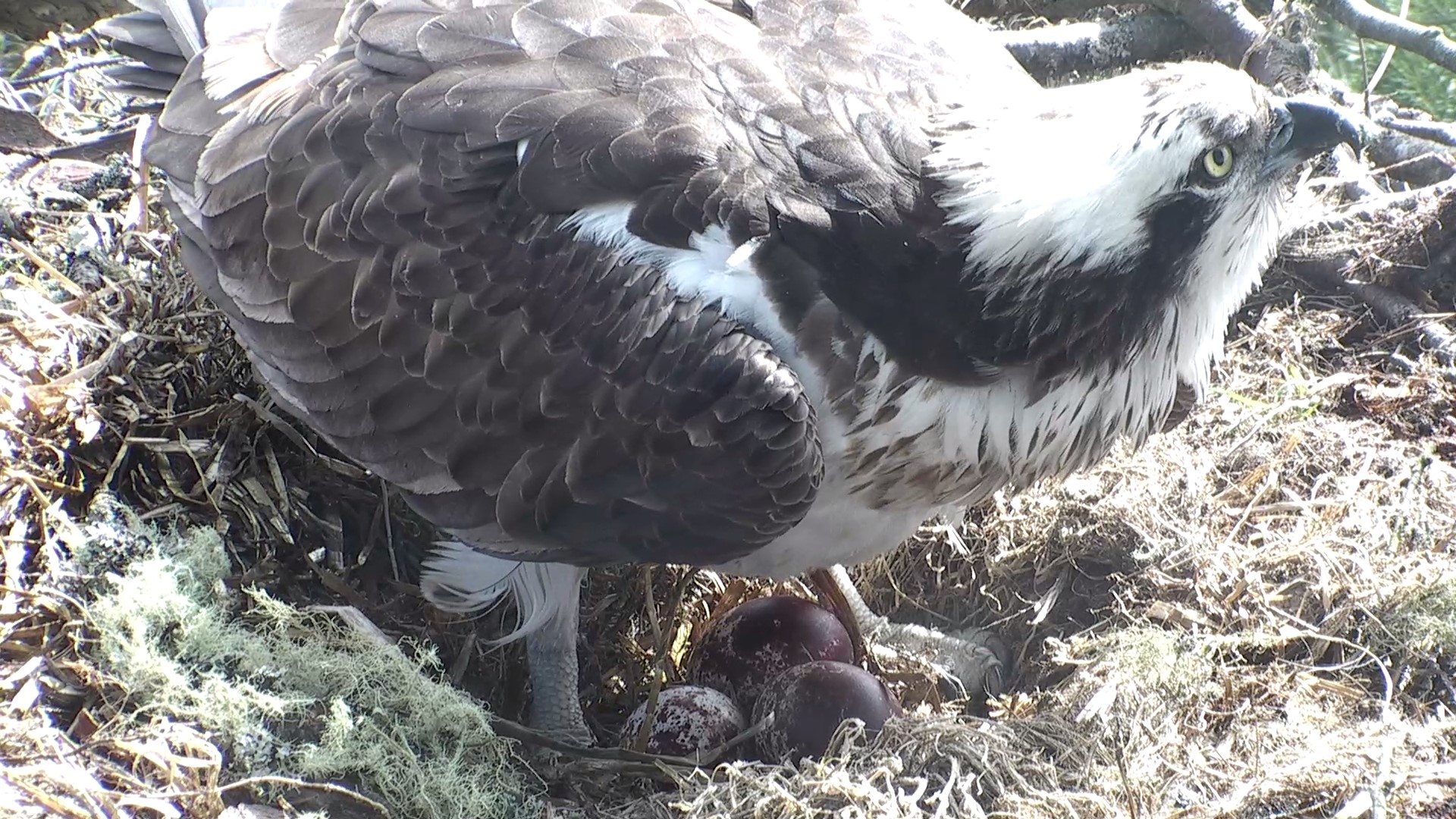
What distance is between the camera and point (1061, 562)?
3.64 metres

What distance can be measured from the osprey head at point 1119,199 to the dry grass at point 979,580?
933 mm

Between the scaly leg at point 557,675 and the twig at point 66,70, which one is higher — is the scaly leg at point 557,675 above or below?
below

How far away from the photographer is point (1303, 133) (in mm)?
2568

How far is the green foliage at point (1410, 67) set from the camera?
4848mm

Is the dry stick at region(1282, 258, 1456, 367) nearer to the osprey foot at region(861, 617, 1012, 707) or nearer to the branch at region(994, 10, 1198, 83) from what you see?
the branch at region(994, 10, 1198, 83)

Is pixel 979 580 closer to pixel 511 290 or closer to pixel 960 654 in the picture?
pixel 960 654

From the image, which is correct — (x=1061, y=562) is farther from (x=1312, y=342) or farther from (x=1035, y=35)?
(x=1035, y=35)

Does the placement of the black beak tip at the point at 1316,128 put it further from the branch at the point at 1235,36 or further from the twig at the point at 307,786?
the twig at the point at 307,786

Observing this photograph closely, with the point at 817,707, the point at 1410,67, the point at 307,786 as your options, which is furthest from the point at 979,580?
the point at 1410,67

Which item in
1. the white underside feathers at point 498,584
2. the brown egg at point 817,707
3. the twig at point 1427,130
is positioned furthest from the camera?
the twig at point 1427,130

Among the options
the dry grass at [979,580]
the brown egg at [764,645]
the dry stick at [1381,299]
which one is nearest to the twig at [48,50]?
the dry grass at [979,580]

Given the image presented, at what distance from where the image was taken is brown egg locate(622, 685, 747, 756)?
3.15 meters

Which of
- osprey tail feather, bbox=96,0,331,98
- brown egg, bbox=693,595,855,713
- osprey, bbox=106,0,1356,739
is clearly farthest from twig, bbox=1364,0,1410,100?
osprey tail feather, bbox=96,0,331,98

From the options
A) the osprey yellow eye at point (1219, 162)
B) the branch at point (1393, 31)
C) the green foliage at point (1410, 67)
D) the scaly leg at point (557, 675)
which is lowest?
the scaly leg at point (557, 675)
